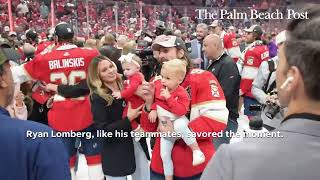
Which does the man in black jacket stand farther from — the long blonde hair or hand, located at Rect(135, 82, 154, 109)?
hand, located at Rect(135, 82, 154, 109)

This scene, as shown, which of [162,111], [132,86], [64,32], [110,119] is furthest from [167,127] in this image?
[64,32]

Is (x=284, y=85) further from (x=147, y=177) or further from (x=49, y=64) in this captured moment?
(x=49, y=64)

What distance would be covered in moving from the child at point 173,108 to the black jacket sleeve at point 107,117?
445 mm

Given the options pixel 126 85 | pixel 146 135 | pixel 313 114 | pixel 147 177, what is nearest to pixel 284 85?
pixel 313 114

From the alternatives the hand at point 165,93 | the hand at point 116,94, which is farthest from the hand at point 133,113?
the hand at point 165,93

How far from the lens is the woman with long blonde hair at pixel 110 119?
3.27 m

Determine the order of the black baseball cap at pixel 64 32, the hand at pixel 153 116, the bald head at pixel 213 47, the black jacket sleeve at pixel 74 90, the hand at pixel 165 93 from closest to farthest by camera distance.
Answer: the hand at pixel 165 93 → the hand at pixel 153 116 → the black jacket sleeve at pixel 74 90 → the black baseball cap at pixel 64 32 → the bald head at pixel 213 47

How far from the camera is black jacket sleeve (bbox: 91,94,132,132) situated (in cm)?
319

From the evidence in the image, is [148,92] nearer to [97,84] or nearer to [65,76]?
[97,84]

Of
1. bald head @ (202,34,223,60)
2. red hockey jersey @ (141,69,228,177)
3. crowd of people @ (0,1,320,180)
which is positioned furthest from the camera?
bald head @ (202,34,223,60)

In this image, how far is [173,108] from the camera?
8.77ft

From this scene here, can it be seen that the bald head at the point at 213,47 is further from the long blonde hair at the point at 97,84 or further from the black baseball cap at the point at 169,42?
the long blonde hair at the point at 97,84

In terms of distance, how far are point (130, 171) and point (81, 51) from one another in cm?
126

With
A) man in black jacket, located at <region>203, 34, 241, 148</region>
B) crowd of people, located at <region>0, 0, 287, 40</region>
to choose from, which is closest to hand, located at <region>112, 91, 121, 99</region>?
man in black jacket, located at <region>203, 34, 241, 148</region>
